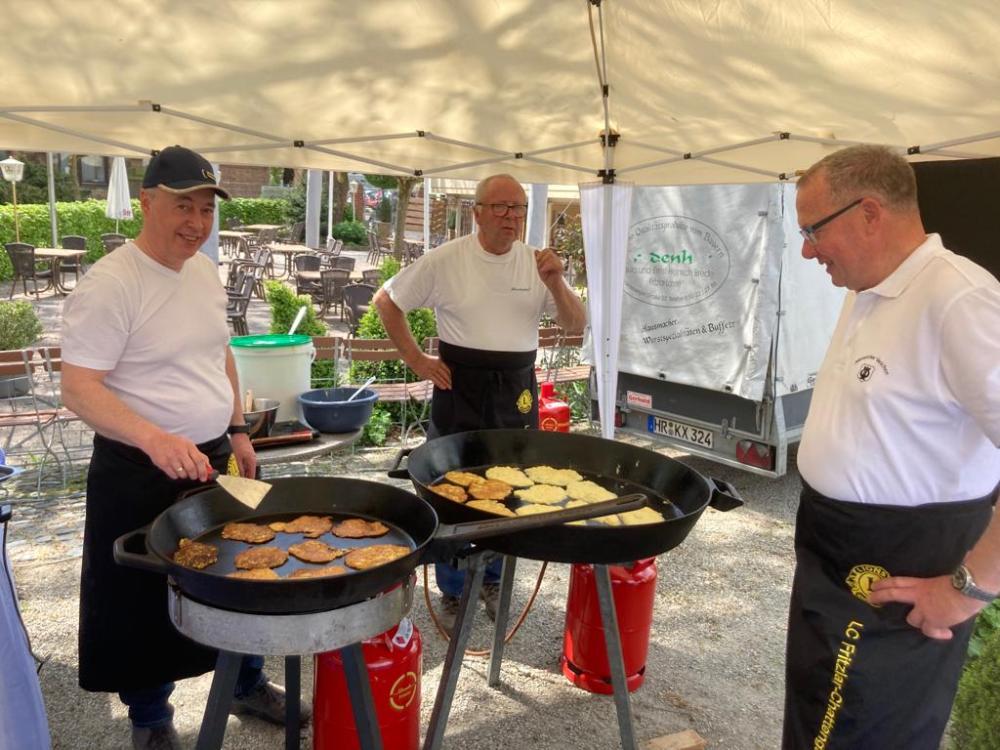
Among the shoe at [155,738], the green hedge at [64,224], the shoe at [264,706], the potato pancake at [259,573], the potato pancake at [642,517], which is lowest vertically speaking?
the shoe at [264,706]

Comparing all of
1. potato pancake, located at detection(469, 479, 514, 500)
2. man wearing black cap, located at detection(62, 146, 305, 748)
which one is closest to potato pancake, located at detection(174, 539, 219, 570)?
man wearing black cap, located at detection(62, 146, 305, 748)

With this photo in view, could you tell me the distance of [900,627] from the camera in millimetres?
1867

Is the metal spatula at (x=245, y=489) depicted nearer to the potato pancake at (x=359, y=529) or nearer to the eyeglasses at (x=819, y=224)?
the potato pancake at (x=359, y=529)

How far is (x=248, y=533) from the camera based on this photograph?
2.25 metres

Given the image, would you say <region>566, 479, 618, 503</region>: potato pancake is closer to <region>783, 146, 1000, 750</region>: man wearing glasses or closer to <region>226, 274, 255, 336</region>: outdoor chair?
<region>783, 146, 1000, 750</region>: man wearing glasses

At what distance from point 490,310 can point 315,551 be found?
169cm

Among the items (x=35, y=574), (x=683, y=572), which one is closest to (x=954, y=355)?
(x=683, y=572)

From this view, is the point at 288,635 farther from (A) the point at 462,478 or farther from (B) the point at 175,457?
(A) the point at 462,478

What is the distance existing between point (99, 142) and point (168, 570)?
3087mm

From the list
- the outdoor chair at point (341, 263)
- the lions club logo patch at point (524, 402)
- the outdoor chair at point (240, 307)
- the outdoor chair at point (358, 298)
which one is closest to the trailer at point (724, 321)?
the lions club logo patch at point (524, 402)

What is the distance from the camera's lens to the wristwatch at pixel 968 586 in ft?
5.50

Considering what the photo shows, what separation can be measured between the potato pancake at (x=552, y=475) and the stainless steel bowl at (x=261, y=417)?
216 centimetres

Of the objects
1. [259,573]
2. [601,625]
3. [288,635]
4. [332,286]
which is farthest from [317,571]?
[332,286]

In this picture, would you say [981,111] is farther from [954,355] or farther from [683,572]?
[683,572]
